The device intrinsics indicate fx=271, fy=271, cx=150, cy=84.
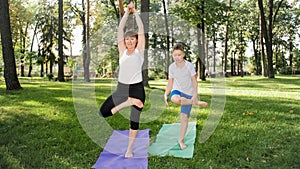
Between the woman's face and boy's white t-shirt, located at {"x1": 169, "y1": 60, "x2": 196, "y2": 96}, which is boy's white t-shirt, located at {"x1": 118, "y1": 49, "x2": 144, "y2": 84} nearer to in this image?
the woman's face

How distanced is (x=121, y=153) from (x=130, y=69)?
1433 millimetres

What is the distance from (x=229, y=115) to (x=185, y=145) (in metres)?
2.34

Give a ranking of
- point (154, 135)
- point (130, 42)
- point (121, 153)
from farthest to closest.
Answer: point (154, 135), point (121, 153), point (130, 42)

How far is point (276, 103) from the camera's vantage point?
7.63 meters

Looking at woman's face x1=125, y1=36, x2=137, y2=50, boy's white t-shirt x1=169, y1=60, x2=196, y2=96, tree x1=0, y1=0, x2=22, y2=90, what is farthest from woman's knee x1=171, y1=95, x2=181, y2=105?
tree x1=0, y1=0, x2=22, y2=90

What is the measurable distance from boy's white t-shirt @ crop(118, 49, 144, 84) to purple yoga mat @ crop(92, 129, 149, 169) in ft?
3.72

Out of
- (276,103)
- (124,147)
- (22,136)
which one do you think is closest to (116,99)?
(124,147)

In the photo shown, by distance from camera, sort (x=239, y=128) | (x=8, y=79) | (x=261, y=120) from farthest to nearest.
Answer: (x=8, y=79)
(x=261, y=120)
(x=239, y=128)

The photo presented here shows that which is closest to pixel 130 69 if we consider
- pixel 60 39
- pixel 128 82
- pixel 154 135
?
pixel 128 82

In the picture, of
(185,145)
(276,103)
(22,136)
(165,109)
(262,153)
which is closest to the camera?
(262,153)

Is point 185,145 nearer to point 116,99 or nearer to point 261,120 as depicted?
point 116,99

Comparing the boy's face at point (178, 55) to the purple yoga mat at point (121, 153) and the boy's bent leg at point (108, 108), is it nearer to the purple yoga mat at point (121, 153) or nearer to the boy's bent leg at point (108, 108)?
the boy's bent leg at point (108, 108)

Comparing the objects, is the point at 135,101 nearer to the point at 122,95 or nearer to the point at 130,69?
the point at 122,95

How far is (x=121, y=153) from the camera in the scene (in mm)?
4086
